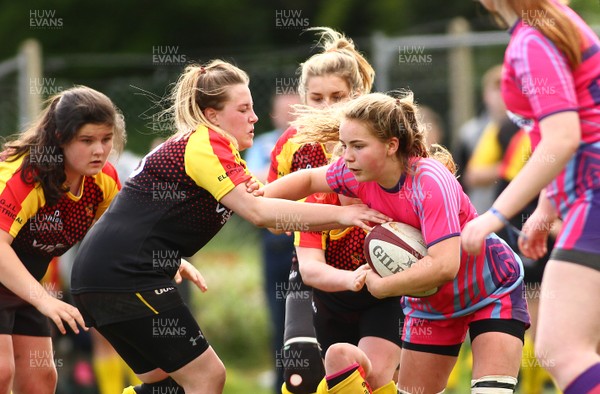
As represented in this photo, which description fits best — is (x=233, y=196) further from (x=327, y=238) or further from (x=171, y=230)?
(x=327, y=238)

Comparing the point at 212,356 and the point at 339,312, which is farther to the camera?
the point at 339,312

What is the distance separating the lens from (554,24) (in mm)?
3604

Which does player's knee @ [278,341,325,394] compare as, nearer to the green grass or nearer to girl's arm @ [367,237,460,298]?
girl's arm @ [367,237,460,298]

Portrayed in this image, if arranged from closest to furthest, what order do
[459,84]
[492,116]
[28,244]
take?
[28,244] → [492,116] → [459,84]

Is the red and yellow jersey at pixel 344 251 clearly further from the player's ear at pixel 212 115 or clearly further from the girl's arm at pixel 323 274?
the player's ear at pixel 212 115

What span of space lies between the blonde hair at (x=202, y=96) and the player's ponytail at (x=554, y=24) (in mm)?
1449

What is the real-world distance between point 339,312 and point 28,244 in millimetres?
1512

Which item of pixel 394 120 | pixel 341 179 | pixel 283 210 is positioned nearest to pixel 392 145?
pixel 394 120

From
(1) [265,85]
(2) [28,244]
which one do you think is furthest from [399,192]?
(1) [265,85]

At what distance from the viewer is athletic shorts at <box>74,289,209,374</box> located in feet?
14.7

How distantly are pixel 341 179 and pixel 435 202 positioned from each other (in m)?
0.49

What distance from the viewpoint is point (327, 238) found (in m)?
5.07

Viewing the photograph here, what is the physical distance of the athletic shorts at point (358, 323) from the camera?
496 cm

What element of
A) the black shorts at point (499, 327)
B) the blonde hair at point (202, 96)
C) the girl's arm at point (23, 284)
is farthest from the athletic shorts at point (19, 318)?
the black shorts at point (499, 327)
